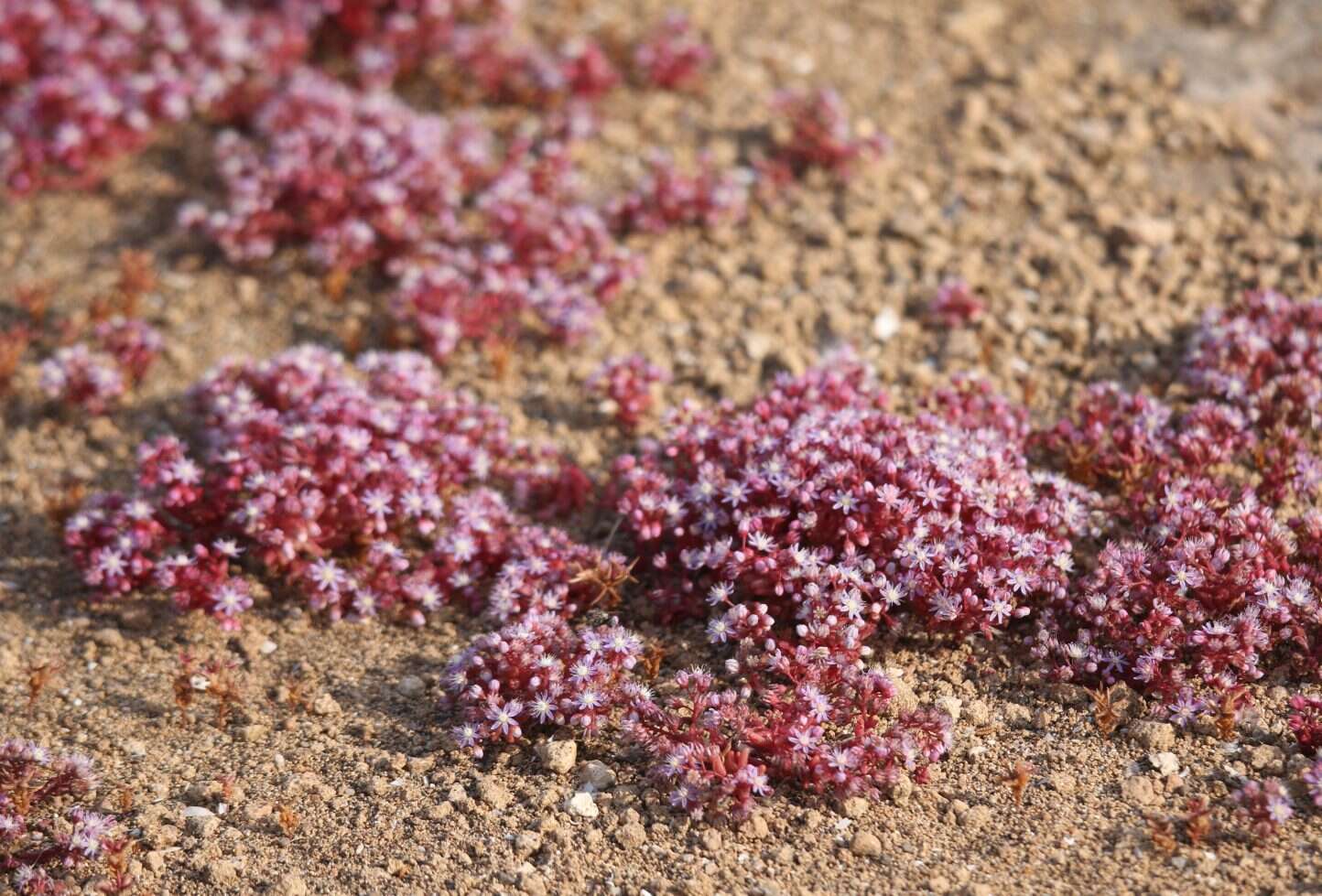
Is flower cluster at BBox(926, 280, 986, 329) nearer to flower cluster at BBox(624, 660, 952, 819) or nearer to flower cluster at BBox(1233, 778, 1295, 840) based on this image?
flower cluster at BBox(624, 660, 952, 819)

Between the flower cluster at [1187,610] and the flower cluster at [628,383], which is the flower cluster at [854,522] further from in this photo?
the flower cluster at [628,383]

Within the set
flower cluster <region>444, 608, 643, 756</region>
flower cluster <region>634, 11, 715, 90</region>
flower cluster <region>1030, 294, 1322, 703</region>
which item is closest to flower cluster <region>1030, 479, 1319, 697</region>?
flower cluster <region>1030, 294, 1322, 703</region>

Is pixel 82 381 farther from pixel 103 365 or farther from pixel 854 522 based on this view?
pixel 854 522

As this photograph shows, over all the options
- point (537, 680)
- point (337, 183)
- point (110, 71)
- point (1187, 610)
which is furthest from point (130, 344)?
point (1187, 610)

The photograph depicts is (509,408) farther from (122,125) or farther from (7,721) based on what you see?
(122,125)

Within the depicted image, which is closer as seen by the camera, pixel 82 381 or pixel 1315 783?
pixel 1315 783

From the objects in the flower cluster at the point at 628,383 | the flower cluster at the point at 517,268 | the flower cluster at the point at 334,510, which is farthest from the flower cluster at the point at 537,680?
the flower cluster at the point at 517,268
